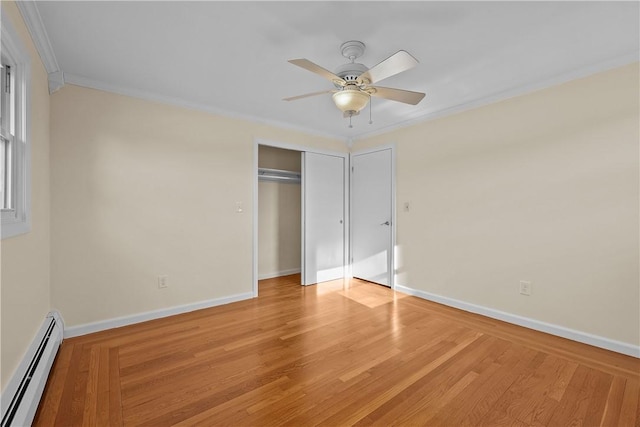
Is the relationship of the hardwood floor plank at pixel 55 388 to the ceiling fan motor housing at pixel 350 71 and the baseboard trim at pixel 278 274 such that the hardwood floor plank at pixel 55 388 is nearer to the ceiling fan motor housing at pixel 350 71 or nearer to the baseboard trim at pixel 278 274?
the baseboard trim at pixel 278 274

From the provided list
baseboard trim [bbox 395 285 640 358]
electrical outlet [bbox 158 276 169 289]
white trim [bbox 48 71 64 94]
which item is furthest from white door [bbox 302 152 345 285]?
white trim [bbox 48 71 64 94]

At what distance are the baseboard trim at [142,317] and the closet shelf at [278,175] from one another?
187cm

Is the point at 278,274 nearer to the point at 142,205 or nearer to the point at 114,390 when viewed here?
the point at 142,205

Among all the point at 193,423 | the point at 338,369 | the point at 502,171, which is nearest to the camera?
the point at 193,423

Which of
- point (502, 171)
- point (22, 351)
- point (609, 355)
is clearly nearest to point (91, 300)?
point (22, 351)

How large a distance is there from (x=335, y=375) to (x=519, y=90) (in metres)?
3.06

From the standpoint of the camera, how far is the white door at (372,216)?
4.19 m

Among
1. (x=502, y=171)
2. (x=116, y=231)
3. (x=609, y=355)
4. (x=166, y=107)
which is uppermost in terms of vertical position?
(x=166, y=107)

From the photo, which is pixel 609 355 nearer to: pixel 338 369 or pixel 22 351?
pixel 338 369

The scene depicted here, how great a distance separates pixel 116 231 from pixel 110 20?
71.0 inches

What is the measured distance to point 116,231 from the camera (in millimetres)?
2822

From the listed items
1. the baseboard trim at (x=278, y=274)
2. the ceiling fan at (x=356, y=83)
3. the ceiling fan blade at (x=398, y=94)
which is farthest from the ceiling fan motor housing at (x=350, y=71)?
the baseboard trim at (x=278, y=274)

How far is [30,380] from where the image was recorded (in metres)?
1.69

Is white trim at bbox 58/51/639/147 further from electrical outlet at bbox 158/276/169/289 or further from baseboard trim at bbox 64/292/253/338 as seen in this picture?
baseboard trim at bbox 64/292/253/338
